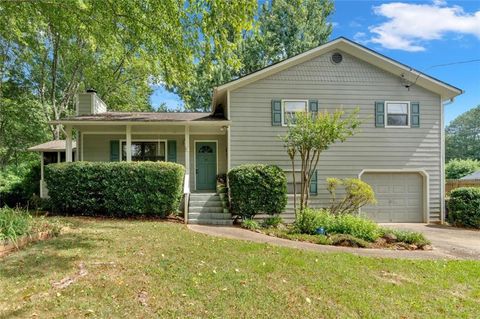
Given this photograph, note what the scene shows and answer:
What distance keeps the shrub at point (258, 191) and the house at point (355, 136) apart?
1851mm

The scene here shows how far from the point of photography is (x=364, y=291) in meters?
4.70

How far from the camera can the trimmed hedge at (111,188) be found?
33.4 ft

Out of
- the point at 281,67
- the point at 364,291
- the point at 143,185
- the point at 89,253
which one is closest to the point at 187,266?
the point at 89,253

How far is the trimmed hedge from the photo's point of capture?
401 inches

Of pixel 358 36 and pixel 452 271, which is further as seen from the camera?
pixel 358 36

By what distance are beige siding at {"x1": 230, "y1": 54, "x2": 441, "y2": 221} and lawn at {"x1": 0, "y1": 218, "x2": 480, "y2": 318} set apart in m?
6.28

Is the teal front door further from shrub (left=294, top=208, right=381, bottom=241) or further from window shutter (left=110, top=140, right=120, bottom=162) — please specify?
shrub (left=294, top=208, right=381, bottom=241)

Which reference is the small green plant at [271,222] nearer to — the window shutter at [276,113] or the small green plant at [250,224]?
the small green plant at [250,224]

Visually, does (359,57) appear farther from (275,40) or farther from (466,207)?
(275,40)

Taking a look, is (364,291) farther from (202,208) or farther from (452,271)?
(202,208)

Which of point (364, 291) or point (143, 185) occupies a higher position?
point (143, 185)

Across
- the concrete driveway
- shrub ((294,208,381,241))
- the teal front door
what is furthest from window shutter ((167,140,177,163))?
the concrete driveway

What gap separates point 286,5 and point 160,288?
947 inches

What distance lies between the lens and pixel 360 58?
12.8 m
